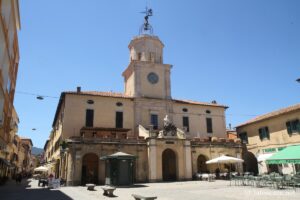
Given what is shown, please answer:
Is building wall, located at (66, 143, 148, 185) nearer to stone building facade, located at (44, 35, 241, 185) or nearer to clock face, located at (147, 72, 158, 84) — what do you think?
stone building facade, located at (44, 35, 241, 185)

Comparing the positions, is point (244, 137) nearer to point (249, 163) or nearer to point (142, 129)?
point (249, 163)

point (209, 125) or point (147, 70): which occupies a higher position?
point (147, 70)

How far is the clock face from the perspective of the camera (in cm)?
3519

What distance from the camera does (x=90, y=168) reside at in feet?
92.0

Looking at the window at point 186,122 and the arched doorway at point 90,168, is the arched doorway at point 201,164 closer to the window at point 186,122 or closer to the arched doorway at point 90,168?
the window at point 186,122

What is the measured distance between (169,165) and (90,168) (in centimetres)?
940

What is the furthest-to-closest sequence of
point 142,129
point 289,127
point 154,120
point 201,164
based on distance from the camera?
1. point 154,120
2. point 201,164
3. point 142,129
4. point 289,127

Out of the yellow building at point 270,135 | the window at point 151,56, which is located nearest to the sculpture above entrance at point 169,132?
the yellow building at point 270,135

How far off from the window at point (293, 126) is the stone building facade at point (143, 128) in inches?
259

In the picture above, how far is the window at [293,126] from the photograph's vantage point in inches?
1034

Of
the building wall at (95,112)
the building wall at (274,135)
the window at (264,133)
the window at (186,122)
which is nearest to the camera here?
the building wall at (274,135)

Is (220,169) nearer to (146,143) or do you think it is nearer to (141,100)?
(146,143)

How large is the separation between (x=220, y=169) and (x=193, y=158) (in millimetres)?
4396

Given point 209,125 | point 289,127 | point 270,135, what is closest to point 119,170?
point 209,125
